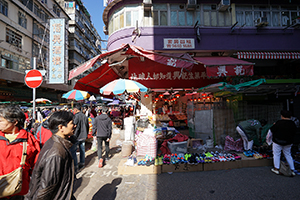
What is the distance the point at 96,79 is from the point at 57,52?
13.8 metres

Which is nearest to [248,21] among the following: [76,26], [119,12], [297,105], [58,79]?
[297,105]

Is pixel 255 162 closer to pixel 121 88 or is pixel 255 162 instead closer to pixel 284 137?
pixel 284 137

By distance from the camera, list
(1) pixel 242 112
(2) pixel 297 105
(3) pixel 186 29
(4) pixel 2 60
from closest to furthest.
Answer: (1) pixel 242 112 → (2) pixel 297 105 → (3) pixel 186 29 → (4) pixel 2 60

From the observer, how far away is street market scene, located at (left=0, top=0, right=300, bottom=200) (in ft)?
7.25

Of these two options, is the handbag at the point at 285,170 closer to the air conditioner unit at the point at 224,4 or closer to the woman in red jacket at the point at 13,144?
the woman in red jacket at the point at 13,144

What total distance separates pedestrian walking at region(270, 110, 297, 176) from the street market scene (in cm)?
3

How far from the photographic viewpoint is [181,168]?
4660mm

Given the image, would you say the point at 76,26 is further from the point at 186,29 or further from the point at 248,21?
the point at 248,21

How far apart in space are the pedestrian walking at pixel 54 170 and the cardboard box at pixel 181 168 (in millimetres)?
3181

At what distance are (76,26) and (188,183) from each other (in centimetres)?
3940

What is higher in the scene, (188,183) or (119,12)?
(119,12)

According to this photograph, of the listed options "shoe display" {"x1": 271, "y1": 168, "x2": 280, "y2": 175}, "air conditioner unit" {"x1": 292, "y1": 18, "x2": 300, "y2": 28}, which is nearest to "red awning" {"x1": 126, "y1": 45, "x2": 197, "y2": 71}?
"shoe display" {"x1": 271, "y1": 168, "x2": 280, "y2": 175}

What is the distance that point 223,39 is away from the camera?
1030cm

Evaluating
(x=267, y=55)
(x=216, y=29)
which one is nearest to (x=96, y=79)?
(x=216, y=29)
